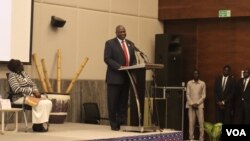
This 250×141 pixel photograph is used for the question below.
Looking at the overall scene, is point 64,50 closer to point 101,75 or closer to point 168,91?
point 101,75

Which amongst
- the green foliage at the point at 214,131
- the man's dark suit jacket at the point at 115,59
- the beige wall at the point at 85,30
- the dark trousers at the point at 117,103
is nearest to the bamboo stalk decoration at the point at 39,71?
the beige wall at the point at 85,30

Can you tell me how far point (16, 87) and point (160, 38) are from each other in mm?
4735

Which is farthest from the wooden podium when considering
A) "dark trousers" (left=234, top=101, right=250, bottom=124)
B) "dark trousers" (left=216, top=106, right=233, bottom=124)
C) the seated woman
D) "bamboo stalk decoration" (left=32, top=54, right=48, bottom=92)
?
"dark trousers" (left=216, top=106, right=233, bottom=124)

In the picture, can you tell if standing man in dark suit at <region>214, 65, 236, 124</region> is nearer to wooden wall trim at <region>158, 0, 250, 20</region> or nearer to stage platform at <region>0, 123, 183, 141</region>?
wooden wall trim at <region>158, 0, 250, 20</region>

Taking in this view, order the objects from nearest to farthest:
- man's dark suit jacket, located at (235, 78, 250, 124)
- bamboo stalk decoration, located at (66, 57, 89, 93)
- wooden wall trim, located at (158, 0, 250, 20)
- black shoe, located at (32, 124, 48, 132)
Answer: black shoe, located at (32, 124, 48, 132)
bamboo stalk decoration, located at (66, 57, 89, 93)
man's dark suit jacket, located at (235, 78, 250, 124)
wooden wall trim, located at (158, 0, 250, 20)

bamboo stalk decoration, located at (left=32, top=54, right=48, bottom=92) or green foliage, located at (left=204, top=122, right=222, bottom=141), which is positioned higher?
bamboo stalk decoration, located at (left=32, top=54, right=48, bottom=92)

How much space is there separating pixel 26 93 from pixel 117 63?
131 cm

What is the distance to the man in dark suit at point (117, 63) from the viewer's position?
644cm

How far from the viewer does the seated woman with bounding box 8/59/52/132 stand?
21.0 ft

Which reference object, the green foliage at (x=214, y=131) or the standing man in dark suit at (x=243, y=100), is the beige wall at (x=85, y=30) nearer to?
the standing man in dark suit at (x=243, y=100)

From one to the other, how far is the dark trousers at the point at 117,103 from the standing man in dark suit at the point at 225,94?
3.79 metres

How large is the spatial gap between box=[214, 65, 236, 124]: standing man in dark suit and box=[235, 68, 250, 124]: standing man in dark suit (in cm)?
13

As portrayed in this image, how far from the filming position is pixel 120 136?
5.98 meters

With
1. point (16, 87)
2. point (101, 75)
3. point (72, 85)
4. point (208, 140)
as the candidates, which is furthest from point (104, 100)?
point (16, 87)
